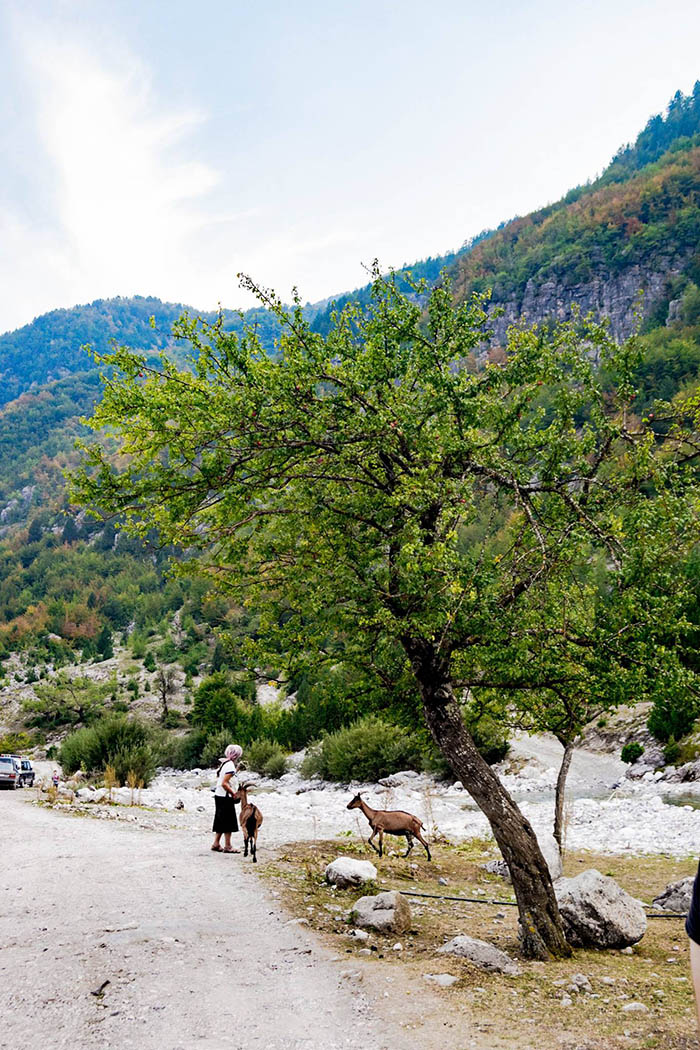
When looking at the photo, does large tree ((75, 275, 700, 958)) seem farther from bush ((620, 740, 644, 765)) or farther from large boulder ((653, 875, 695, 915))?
bush ((620, 740, 644, 765))

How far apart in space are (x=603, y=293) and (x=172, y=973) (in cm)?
13150

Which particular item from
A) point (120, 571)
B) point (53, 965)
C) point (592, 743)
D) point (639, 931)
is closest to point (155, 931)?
point (53, 965)

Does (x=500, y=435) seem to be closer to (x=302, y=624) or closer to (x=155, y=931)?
(x=302, y=624)

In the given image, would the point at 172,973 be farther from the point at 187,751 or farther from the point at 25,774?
the point at 187,751

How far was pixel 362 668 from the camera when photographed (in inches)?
283

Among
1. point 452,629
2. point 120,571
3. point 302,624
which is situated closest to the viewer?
point 452,629

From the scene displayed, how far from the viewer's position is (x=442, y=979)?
520cm

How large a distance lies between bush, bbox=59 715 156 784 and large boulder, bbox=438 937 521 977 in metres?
19.3

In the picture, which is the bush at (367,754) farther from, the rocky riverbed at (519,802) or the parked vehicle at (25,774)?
the parked vehicle at (25,774)

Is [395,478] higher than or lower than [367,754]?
higher

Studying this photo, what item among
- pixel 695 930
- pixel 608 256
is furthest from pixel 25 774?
A: pixel 608 256

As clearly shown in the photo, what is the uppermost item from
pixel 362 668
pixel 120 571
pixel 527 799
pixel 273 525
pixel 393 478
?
pixel 120 571

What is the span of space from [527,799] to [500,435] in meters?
16.4

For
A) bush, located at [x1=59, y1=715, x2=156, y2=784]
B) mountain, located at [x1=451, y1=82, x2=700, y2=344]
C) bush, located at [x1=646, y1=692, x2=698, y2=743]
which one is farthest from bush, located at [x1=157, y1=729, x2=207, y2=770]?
mountain, located at [x1=451, y1=82, x2=700, y2=344]
